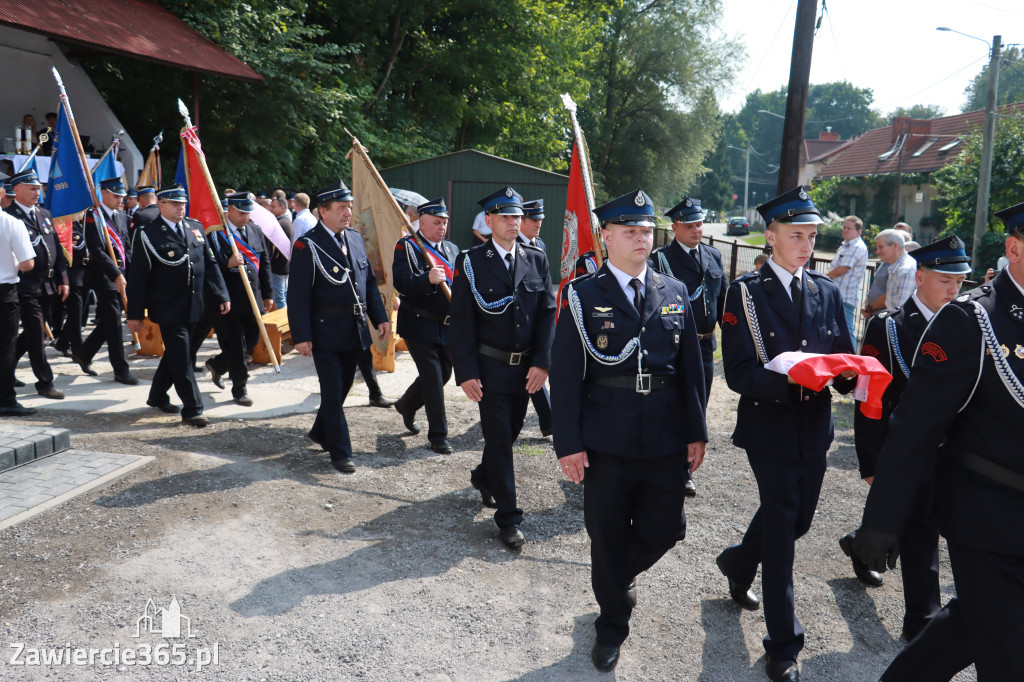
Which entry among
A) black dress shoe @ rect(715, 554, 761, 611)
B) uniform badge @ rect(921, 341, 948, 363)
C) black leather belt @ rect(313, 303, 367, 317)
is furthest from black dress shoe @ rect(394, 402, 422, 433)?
uniform badge @ rect(921, 341, 948, 363)

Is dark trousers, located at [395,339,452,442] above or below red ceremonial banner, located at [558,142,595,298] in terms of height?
below

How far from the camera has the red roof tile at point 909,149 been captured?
47031 millimetres

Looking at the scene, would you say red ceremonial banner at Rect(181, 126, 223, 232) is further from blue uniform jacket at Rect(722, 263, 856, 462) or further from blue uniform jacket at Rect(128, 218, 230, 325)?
blue uniform jacket at Rect(722, 263, 856, 462)

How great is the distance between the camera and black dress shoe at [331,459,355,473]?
6117 mm

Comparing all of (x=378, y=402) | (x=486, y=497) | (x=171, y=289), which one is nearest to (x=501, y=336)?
(x=486, y=497)

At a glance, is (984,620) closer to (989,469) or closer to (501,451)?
(989,469)

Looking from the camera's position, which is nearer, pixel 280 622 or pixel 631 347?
pixel 631 347

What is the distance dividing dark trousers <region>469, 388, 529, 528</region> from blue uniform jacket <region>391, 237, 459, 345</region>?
1831mm

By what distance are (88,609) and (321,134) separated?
16319 mm

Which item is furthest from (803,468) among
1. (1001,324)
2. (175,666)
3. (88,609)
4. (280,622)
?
(88,609)

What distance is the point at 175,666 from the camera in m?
3.50

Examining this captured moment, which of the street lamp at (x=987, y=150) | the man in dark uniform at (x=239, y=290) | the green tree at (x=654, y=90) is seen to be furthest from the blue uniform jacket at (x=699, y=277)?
the green tree at (x=654, y=90)

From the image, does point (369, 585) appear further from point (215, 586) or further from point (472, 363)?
point (472, 363)

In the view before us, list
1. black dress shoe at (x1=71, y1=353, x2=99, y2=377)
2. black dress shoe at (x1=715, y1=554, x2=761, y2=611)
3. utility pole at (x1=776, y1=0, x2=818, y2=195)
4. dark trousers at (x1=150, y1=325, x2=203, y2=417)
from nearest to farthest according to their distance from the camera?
black dress shoe at (x1=715, y1=554, x2=761, y2=611) < dark trousers at (x1=150, y1=325, x2=203, y2=417) < black dress shoe at (x1=71, y1=353, x2=99, y2=377) < utility pole at (x1=776, y1=0, x2=818, y2=195)
